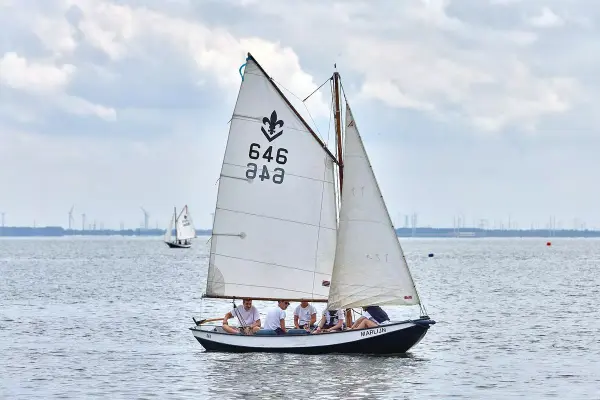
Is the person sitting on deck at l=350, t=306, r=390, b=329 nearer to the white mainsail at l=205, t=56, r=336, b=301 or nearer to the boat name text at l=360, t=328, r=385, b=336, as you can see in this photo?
the boat name text at l=360, t=328, r=385, b=336

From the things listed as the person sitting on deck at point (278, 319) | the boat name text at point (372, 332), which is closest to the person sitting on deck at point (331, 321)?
the boat name text at point (372, 332)

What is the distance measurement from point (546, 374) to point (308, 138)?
13.8 meters

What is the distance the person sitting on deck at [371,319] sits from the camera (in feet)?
158

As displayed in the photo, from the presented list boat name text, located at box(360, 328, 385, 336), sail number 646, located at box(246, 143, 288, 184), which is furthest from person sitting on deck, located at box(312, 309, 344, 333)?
sail number 646, located at box(246, 143, 288, 184)

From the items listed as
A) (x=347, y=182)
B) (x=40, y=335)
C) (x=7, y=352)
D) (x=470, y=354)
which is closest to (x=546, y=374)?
(x=470, y=354)

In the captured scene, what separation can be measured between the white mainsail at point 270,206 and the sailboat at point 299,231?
0.04 metres

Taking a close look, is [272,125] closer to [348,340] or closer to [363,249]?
[363,249]

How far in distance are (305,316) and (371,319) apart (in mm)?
3079

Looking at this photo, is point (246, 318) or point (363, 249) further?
point (246, 318)

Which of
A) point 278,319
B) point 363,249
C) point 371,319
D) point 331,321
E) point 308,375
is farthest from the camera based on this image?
point 331,321

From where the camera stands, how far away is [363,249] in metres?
48.7

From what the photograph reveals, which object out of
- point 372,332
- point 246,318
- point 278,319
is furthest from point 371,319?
point 246,318

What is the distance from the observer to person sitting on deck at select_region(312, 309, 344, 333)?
4875 centimetres

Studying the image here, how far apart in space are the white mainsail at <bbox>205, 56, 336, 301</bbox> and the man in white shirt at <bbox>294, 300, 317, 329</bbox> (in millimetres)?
450
